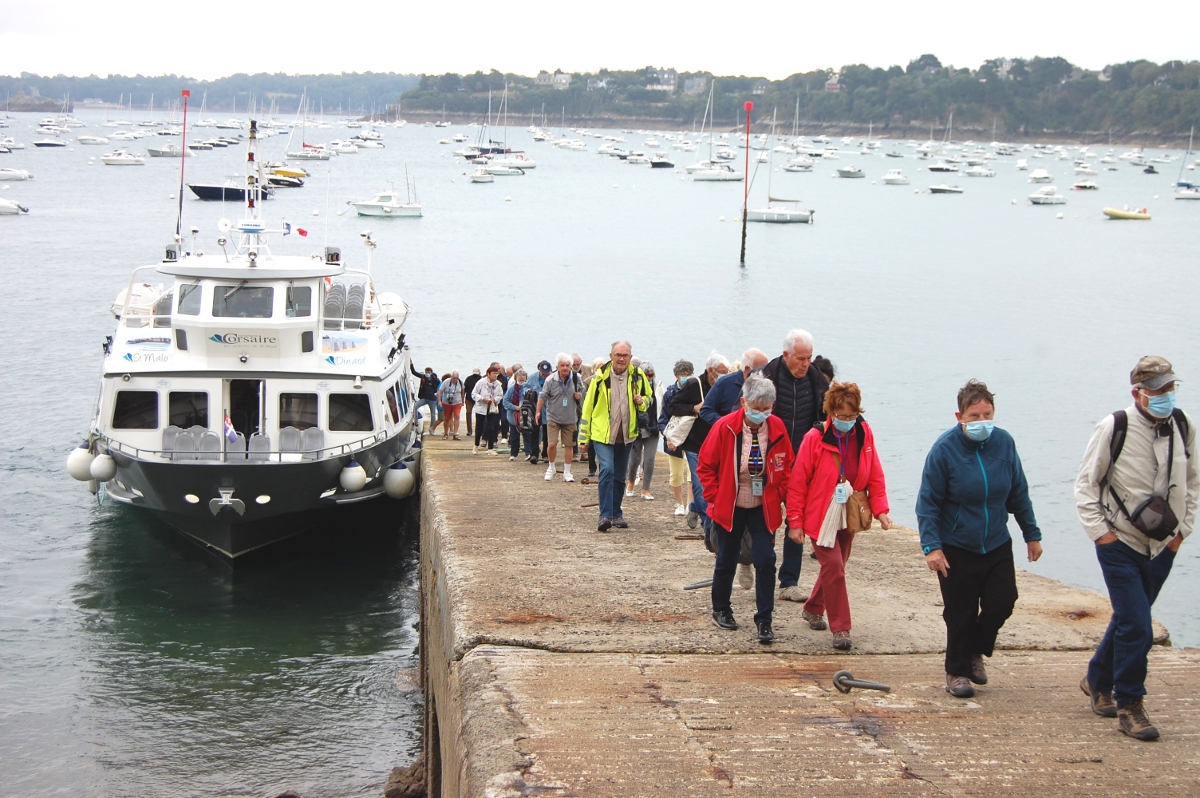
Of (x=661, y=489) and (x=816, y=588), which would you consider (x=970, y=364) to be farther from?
(x=816, y=588)

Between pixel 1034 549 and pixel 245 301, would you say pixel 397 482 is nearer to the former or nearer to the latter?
Result: pixel 245 301

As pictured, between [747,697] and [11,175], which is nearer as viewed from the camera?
[747,697]

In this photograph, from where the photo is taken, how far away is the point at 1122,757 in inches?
229

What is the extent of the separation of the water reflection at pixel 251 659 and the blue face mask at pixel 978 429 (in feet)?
23.3

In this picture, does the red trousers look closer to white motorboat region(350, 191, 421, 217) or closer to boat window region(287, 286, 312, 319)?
boat window region(287, 286, 312, 319)

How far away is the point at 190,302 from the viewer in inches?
665

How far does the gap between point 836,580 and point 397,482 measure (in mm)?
10753

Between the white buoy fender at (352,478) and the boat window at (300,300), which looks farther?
the boat window at (300,300)

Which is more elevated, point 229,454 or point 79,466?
point 229,454

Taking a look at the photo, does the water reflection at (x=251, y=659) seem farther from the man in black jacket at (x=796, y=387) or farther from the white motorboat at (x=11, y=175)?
the white motorboat at (x=11, y=175)

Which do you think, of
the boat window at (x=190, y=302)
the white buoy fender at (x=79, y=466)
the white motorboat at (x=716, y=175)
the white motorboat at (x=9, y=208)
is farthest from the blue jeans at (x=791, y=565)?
the white motorboat at (x=716, y=175)

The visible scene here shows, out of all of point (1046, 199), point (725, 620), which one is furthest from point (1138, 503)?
point (1046, 199)

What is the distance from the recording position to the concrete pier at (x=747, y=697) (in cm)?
557

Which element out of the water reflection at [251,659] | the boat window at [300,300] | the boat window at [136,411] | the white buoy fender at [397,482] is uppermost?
the boat window at [300,300]
